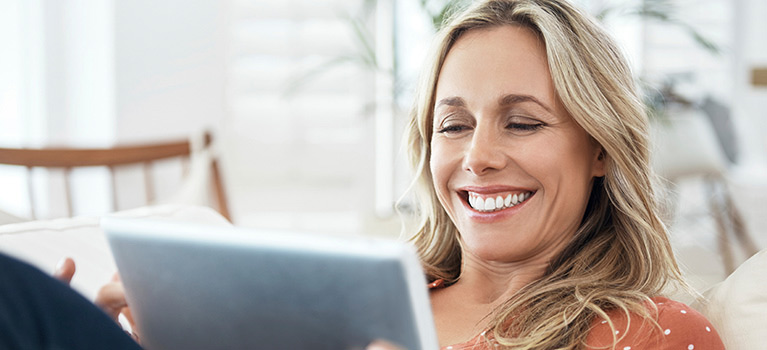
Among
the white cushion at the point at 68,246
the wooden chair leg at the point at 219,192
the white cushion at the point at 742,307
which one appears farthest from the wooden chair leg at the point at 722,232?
the white cushion at the point at 68,246

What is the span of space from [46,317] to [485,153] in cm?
58

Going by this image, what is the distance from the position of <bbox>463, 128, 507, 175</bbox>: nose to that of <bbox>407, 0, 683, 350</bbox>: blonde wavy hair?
0.34 ft

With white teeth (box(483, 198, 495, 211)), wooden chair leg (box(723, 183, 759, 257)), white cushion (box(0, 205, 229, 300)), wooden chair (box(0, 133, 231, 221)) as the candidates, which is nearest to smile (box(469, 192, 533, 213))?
white teeth (box(483, 198, 495, 211))

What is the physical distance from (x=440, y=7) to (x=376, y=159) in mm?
960

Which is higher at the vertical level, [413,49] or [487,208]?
[413,49]

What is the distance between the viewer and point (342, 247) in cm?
57

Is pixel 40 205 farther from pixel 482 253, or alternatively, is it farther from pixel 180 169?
pixel 482 253

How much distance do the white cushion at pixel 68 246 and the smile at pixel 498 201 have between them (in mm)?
569

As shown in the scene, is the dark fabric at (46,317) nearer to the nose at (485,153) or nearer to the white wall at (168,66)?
the nose at (485,153)

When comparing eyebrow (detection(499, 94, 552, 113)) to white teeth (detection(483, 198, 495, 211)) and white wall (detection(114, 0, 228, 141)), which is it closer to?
white teeth (detection(483, 198, 495, 211))

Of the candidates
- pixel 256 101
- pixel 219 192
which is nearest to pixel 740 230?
pixel 256 101

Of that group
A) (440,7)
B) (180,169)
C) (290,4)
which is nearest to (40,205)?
(180,169)

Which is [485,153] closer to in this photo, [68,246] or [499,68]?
[499,68]

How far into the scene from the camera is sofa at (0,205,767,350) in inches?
38.5
